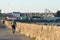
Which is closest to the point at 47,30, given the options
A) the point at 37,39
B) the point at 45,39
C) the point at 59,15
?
the point at 45,39

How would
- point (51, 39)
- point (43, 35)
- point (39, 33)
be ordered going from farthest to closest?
point (39, 33) < point (43, 35) < point (51, 39)

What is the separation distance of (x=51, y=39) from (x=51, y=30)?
0.55m

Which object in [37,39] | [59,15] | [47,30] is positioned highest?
[47,30]

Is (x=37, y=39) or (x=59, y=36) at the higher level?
(x=59, y=36)

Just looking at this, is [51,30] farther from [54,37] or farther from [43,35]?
[43,35]

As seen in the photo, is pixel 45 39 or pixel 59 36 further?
pixel 45 39

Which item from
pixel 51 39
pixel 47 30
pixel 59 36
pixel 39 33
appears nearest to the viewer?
pixel 59 36

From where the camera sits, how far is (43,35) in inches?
898

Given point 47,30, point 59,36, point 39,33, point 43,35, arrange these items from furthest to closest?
point 39,33 → point 43,35 → point 47,30 → point 59,36

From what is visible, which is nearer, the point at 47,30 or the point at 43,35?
the point at 47,30

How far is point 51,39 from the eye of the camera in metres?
19.3

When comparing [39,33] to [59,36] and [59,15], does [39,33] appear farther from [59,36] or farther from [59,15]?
[59,15]

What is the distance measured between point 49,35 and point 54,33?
1.85 m

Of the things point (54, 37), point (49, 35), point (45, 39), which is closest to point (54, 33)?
point (54, 37)
